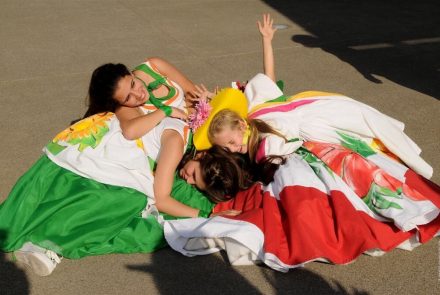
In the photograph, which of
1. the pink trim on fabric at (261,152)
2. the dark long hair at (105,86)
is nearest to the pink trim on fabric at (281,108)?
the pink trim on fabric at (261,152)

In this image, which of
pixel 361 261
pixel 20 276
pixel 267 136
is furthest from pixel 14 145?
pixel 361 261

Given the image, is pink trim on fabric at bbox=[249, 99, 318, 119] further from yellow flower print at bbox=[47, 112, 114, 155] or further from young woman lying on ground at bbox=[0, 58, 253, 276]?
yellow flower print at bbox=[47, 112, 114, 155]

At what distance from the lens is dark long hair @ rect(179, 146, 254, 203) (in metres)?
3.45

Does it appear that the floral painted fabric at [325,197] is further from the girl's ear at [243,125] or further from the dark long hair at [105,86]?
the dark long hair at [105,86]

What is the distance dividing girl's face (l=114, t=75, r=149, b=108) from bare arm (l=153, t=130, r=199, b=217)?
410mm

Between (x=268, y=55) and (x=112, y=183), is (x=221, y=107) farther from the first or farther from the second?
(x=112, y=183)

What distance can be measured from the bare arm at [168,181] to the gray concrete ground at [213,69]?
0.27 metres

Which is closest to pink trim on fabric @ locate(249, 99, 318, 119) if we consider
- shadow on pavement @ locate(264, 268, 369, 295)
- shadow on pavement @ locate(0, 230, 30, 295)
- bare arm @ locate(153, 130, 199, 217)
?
bare arm @ locate(153, 130, 199, 217)

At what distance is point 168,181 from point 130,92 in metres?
0.65

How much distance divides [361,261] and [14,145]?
9.29ft

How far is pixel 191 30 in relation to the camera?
739cm

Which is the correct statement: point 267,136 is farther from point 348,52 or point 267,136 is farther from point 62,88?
point 348,52

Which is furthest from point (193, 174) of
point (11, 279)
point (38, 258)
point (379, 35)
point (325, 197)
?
point (379, 35)

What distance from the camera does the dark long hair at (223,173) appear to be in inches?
136
